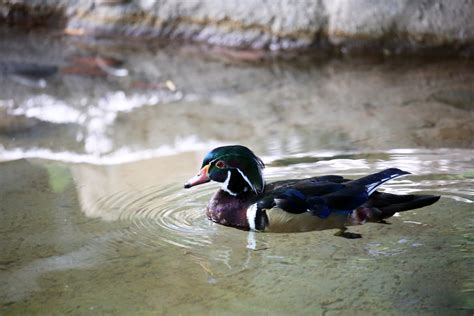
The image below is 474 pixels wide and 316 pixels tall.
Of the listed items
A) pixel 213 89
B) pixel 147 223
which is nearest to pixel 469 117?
pixel 213 89

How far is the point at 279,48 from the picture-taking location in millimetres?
9531

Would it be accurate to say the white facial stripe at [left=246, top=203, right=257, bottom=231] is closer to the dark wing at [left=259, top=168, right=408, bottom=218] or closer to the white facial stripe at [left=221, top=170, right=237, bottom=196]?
the dark wing at [left=259, top=168, right=408, bottom=218]

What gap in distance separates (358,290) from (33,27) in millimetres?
7813

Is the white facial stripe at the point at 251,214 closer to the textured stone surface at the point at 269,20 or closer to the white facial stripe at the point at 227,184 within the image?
the white facial stripe at the point at 227,184

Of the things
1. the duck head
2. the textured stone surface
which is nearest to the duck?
the duck head

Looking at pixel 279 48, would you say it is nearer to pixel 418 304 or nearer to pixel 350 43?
pixel 350 43

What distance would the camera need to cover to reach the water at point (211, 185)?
3.95m

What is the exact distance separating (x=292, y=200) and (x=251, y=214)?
0.26 metres

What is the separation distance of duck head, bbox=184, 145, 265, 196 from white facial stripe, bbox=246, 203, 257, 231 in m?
0.15

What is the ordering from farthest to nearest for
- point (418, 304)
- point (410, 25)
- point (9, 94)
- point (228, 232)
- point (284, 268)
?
point (410, 25), point (9, 94), point (228, 232), point (284, 268), point (418, 304)

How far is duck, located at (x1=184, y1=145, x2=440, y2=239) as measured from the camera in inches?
183

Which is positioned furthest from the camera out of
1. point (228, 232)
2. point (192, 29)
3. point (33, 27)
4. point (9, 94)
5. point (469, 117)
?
point (33, 27)

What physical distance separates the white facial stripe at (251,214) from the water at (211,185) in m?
0.07

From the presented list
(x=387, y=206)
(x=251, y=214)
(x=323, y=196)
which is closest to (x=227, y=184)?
(x=251, y=214)
